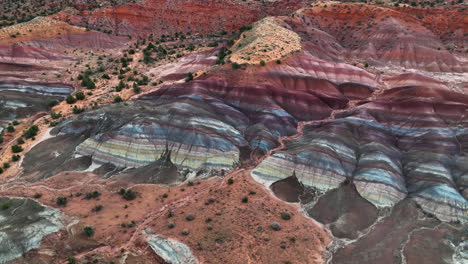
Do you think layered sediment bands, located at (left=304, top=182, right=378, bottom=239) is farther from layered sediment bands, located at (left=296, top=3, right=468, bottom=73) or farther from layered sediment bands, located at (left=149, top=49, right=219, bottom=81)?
layered sediment bands, located at (left=149, top=49, right=219, bottom=81)

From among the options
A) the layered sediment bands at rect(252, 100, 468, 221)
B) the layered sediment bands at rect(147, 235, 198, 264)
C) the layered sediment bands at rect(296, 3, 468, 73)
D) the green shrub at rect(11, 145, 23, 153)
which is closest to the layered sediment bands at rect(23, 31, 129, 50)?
the green shrub at rect(11, 145, 23, 153)

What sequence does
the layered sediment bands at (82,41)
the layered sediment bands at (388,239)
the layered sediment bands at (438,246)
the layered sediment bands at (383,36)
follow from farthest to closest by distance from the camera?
the layered sediment bands at (82,41) < the layered sediment bands at (383,36) < the layered sediment bands at (388,239) < the layered sediment bands at (438,246)

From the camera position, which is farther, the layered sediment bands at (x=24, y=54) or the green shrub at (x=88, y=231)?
the layered sediment bands at (x=24, y=54)

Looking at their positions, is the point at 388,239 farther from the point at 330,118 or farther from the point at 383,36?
the point at 383,36

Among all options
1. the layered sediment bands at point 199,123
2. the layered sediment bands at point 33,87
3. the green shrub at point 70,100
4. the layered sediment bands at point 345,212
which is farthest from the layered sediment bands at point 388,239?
the layered sediment bands at point 33,87

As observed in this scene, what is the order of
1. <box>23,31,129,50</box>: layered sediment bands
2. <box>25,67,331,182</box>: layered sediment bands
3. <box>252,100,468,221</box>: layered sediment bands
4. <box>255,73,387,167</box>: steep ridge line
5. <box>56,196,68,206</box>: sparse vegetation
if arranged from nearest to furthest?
<box>56,196,68,206</box>: sparse vegetation → <box>252,100,468,221</box>: layered sediment bands → <box>25,67,331,182</box>: layered sediment bands → <box>255,73,387,167</box>: steep ridge line → <box>23,31,129,50</box>: layered sediment bands

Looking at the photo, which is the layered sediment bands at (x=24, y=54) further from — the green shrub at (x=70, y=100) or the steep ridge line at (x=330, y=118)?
the steep ridge line at (x=330, y=118)

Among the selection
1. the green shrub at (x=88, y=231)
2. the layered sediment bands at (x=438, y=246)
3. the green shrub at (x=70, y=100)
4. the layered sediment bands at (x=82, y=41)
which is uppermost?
the layered sediment bands at (x=82, y=41)
